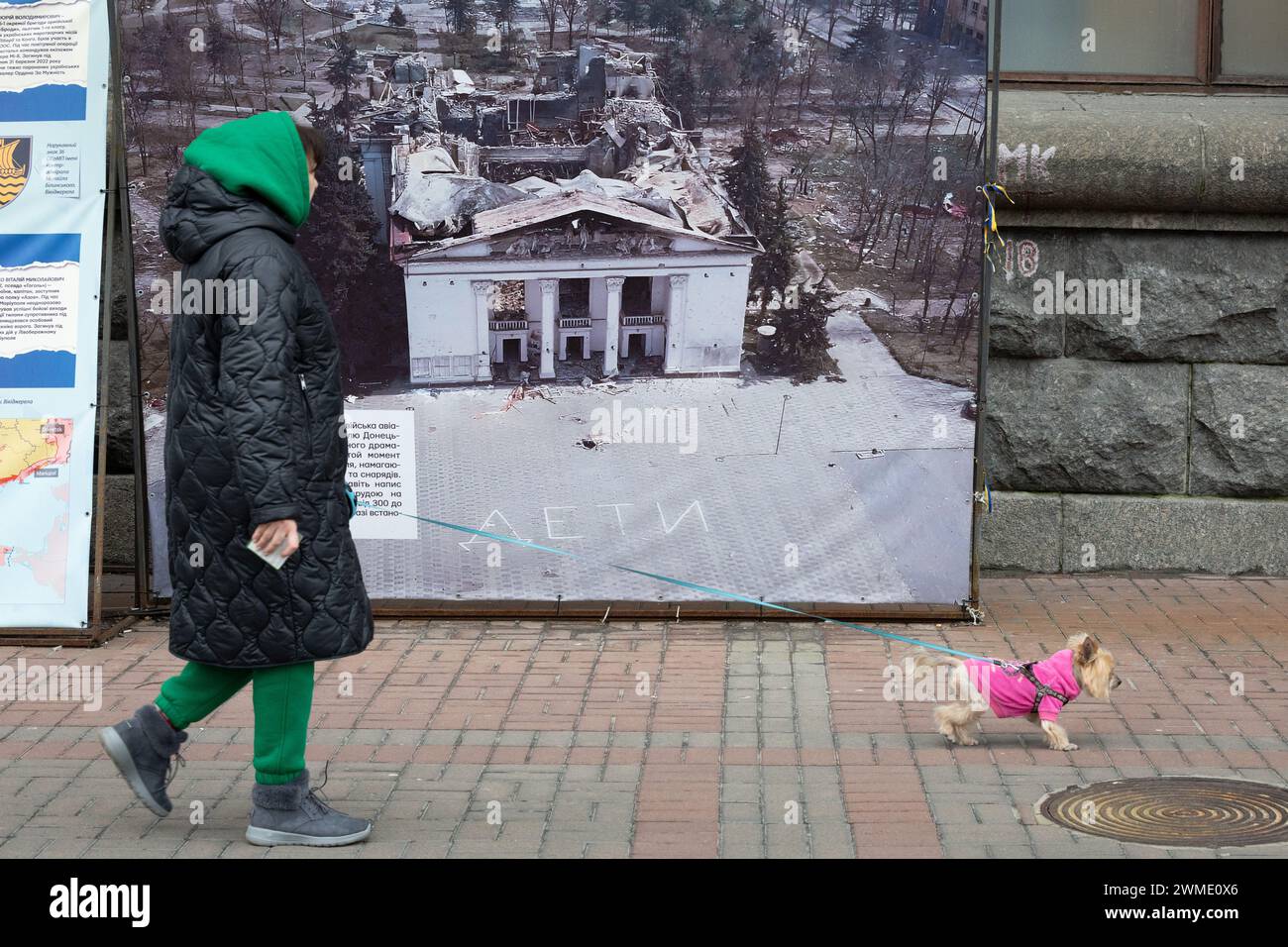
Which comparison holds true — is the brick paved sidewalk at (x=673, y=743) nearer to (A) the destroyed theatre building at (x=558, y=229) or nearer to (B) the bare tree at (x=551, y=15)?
(A) the destroyed theatre building at (x=558, y=229)

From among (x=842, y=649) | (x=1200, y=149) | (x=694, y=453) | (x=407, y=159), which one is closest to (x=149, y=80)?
(x=407, y=159)

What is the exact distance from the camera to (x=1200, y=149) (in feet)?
25.9

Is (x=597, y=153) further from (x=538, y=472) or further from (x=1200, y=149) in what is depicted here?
(x=1200, y=149)

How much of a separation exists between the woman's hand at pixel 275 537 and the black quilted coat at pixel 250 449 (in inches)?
1.0

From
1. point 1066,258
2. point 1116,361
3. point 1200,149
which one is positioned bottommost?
point 1116,361

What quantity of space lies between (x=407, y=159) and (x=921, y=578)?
2992mm

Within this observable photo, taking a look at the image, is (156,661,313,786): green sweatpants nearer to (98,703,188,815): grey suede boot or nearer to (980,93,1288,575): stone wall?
(98,703,188,815): grey suede boot

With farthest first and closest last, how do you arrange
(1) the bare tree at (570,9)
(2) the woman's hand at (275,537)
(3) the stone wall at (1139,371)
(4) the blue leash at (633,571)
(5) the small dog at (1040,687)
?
(3) the stone wall at (1139,371)
(4) the blue leash at (633,571)
(1) the bare tree at (570,9)
(5) the small dog at (1040,687)
(2) the woman's hand at (275,537)

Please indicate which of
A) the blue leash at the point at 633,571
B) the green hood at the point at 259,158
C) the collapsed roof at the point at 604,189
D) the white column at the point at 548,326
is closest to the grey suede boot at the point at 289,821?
the green hood at the point at 259,158

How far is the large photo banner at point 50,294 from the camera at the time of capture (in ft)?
23.0

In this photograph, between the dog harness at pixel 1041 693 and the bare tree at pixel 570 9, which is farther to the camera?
the bare tree at pixel 570 9

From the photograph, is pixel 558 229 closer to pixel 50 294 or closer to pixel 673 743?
pixel 50 294

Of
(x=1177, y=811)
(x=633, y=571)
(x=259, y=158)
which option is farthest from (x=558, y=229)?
(x=1177, y=811)

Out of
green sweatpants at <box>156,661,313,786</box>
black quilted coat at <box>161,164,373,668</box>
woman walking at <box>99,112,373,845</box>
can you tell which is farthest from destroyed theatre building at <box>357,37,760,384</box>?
green sweatpants at <box>156,661,313,786</box>
